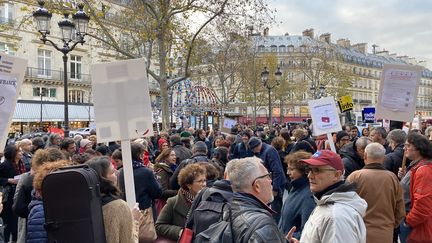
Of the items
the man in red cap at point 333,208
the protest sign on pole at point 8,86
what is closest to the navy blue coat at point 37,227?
the protest sign on pole at point 8,86

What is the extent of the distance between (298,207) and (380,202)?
91 cm

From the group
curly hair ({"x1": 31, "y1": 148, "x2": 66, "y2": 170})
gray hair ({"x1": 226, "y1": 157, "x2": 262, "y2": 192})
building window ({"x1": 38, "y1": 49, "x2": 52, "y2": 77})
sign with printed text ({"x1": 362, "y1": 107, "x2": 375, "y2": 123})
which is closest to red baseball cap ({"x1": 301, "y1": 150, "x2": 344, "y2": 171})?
gray hair ({"x1": 226, "y1": 157, "x2": 262, "y2": 192})

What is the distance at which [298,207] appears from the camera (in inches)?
158

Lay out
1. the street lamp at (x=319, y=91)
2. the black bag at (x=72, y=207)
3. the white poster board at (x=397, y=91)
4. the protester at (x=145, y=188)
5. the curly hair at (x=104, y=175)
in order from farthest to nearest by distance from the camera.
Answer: the street lamp at (x=319, y=91) → the white poster board at (x=397, y=91) → the protester at (x=145, y=188) → the curly hair at (x=104, y=175) → the black bag at (x=72, y=207)

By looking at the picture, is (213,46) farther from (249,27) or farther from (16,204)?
(16,204)

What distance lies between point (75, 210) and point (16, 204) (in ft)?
6.99

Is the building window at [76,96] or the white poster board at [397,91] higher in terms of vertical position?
the building window at [76,96]

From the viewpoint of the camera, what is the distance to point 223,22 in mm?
18578

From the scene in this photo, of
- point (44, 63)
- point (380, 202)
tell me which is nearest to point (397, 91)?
point (380, 202)

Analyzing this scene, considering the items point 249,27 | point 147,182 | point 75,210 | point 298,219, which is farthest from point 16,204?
point 249,27

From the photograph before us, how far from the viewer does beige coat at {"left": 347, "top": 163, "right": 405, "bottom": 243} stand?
4.32m

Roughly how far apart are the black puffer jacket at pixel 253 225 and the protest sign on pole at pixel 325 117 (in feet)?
17.4

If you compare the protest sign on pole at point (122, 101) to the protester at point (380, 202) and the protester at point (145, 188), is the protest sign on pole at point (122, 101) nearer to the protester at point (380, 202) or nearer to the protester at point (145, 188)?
the protester at point (145, 188)

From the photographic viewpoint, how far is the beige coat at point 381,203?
4324 mm
